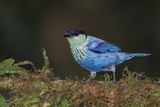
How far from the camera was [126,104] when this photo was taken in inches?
158

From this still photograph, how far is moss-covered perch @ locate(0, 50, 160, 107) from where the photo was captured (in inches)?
158

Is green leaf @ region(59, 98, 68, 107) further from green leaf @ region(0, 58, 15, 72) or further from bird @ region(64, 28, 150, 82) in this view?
green leaf @ region(0, 58, 15, 72)

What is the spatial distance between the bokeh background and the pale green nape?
3.28 m

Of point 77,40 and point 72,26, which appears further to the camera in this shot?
point 72,26

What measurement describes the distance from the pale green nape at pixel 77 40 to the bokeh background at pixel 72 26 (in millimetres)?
3275

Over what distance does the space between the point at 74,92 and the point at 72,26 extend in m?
3.79

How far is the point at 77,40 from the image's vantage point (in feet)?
13.0

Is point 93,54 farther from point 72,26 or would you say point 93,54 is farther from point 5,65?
point 72,26

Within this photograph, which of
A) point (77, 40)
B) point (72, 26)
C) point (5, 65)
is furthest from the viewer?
point (72, 26)

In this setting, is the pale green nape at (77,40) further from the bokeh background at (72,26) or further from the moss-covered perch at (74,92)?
the bokeh background at (72,26)

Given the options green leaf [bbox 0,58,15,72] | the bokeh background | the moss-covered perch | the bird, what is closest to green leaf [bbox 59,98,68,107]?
the moss-covered perch

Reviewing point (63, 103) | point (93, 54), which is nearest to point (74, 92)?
point (63, 103)

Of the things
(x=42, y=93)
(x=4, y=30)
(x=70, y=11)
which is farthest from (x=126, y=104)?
(x=70, y=11)

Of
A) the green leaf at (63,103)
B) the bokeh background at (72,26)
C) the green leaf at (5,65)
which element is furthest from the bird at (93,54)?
the bokeh background at (72,26)
